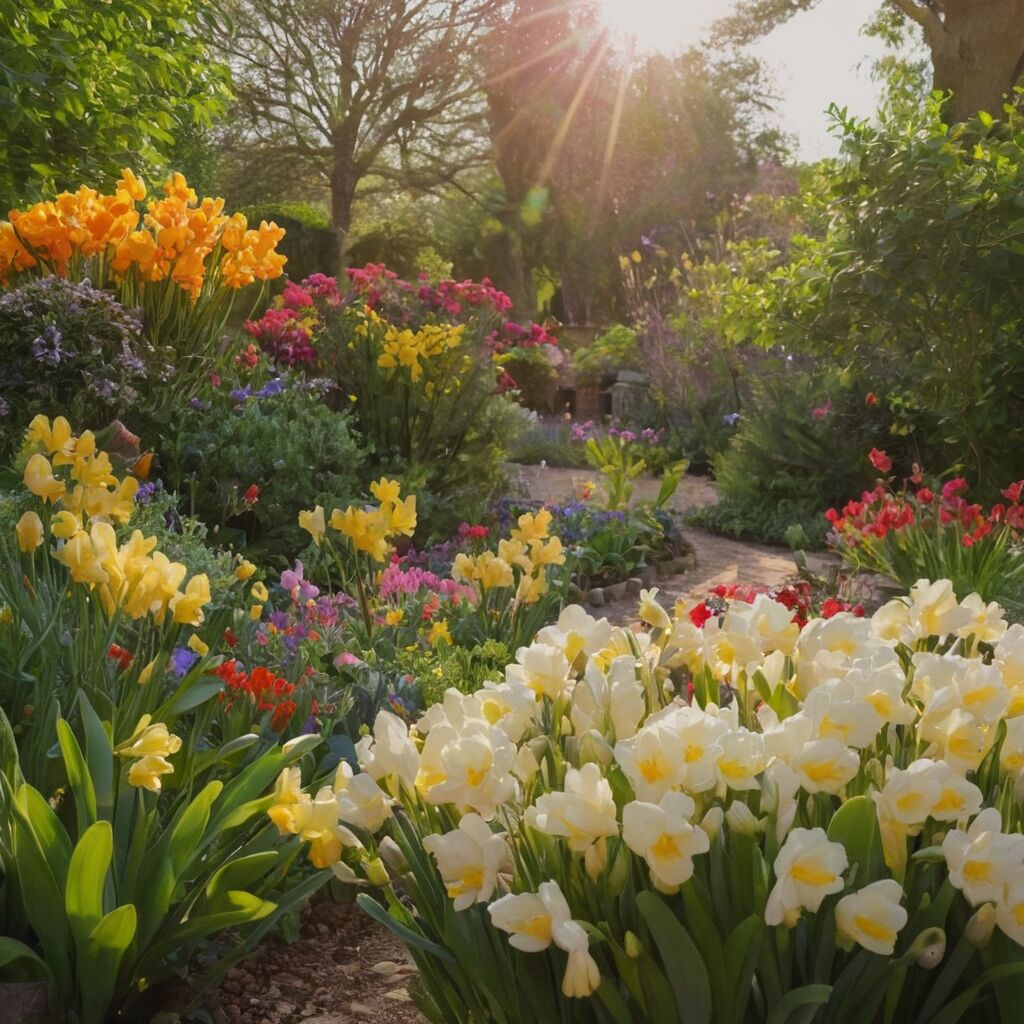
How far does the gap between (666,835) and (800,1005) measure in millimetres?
287

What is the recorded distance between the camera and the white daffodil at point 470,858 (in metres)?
1.31

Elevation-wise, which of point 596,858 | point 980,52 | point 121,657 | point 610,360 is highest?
point 980,52

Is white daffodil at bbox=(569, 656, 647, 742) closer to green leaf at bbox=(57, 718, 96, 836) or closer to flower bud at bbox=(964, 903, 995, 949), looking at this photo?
flower bud at bbox=(964, 903, 995, 949)

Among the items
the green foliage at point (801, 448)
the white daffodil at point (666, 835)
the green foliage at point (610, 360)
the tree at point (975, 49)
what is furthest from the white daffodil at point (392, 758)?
the green foliage at point (610, 360)

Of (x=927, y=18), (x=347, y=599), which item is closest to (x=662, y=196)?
(x=927, y=18)

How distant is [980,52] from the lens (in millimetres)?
8383

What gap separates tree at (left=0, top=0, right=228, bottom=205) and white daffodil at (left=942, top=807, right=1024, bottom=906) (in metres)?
7.17

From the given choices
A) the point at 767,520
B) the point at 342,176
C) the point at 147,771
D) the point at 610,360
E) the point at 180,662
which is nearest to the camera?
the point at 147,771

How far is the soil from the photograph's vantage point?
203 cm

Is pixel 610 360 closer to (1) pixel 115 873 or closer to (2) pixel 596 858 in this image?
(1) pixel 115 873

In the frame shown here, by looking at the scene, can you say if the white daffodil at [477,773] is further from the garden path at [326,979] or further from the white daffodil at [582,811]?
the garden path at [326,979]

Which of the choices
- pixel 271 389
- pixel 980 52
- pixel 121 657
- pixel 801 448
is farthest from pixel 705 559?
pixel 121 657

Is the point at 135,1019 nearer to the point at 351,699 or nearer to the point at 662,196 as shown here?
the point at 351,699

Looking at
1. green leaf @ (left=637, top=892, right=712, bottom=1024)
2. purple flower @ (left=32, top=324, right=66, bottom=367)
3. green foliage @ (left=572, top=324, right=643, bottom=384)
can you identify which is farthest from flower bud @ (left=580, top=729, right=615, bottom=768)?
green foliage @ (left=572, top=324, right=643, bottom=384)
